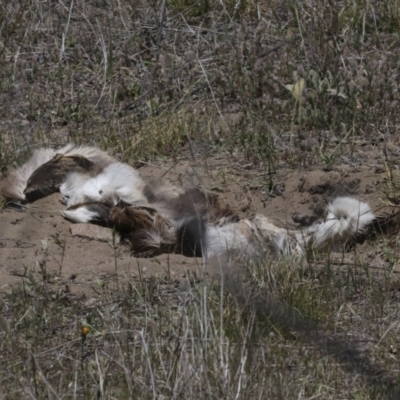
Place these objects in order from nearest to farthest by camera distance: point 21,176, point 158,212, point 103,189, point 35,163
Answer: point 158,212
point 103,189
point 21,176
point 35,163

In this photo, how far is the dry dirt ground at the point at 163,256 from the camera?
394cm

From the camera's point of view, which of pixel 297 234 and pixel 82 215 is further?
pixel 82 215

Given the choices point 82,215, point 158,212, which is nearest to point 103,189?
point 82,215

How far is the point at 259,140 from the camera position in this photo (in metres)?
5.33

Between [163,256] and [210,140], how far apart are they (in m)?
1.48

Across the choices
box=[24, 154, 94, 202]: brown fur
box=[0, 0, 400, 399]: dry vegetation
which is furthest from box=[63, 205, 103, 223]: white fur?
box=[0, 0, 400, 399]: dry vegetation

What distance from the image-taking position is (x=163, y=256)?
13.7 feet

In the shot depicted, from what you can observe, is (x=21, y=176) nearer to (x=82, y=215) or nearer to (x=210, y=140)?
(x=82, y=215)

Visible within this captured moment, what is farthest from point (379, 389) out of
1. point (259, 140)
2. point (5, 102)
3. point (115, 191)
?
point (5, 102)

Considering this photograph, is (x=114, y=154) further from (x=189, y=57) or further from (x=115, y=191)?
(x=189, y=57)

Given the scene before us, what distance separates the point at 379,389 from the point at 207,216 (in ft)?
5.55

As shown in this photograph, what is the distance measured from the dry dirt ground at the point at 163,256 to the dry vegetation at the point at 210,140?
0.09 meters

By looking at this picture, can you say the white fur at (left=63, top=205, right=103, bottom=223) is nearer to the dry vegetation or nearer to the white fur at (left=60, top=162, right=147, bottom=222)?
the white fur at (left=60, top=162, right=147, bottom=222)

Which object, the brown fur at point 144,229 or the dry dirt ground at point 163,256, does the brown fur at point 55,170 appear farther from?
the brown fur at point 144,229
